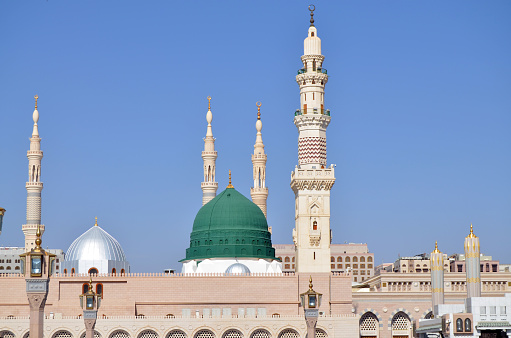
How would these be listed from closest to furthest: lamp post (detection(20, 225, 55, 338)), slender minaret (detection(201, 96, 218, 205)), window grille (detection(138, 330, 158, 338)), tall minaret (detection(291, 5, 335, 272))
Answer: lamp post (detection(20, 225, 55, 338))
window grille (detection(138, 330, 158, 338))
tall minaret (detection(291, 5, 335, 272))
slender minaret (detection(201, 96, 218, 205))

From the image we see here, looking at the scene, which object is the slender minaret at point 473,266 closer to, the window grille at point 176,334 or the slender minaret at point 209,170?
the window grille at point 176,334

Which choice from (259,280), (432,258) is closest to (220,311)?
(259,280)

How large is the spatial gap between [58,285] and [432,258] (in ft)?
93.5

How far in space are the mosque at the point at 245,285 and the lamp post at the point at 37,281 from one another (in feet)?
71.9

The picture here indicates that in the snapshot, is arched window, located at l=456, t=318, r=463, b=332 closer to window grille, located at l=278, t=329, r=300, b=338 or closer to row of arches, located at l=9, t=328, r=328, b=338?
row of arches, located at l=9, t=328, r=328, b=338

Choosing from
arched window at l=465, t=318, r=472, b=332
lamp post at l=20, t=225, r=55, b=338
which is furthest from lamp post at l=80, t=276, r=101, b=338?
arched window at l=465, t=318, r=472, b=332

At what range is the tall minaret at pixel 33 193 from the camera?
8544cm

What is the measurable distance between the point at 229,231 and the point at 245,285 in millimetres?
7054

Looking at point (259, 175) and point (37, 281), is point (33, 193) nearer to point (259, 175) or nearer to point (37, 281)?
point (259, 175)

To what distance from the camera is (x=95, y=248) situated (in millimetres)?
77375

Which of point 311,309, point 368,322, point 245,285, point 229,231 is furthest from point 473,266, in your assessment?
point 229,231

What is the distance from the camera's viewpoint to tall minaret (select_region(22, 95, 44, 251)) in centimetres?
8544

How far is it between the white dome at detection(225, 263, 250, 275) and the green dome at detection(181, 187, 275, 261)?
7.74ft

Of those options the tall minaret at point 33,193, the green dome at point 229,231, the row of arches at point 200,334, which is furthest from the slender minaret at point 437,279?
the tall minaret at point 33,193
